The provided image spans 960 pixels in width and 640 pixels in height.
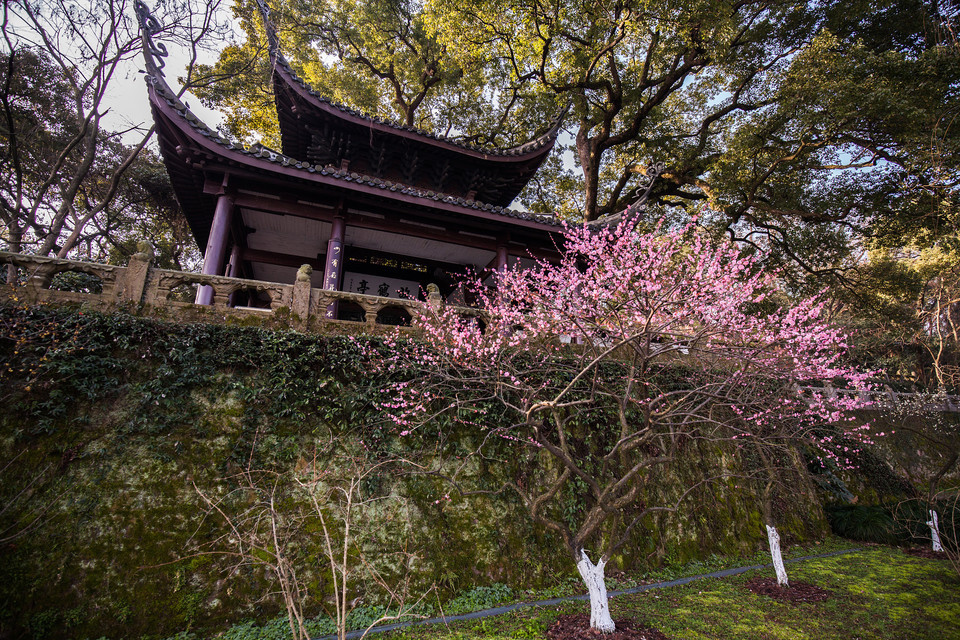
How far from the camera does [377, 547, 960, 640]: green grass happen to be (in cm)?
475

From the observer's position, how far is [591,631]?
4.52 metres

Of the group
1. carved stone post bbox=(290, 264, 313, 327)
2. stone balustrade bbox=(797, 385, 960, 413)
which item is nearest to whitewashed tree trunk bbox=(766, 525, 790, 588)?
carved stone post bbox=(290, 264, 313, 327)

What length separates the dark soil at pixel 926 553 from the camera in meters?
8.27

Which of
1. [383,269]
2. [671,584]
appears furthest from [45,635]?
[383,269]

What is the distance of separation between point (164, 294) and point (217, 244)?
6.16ft

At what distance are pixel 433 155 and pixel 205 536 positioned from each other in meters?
9.65

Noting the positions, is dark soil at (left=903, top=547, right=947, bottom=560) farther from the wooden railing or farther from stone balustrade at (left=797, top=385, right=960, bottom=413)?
the wooden railing

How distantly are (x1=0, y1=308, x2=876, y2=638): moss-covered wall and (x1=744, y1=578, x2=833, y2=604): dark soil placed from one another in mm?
2119

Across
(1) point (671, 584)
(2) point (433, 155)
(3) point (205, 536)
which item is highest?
(2) point (433, 155)

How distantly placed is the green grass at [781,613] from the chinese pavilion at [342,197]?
5.63 meters

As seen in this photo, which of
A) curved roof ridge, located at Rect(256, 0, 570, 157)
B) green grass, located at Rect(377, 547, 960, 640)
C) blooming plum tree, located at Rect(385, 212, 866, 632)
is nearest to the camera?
green grass, located at Rect(377, 547, 960, 640)

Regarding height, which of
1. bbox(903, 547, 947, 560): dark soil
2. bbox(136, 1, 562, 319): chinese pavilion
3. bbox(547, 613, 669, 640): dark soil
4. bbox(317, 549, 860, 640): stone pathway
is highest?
bbox(136, 1, 562, 319): chinese pavilion

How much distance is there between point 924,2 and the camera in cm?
1083

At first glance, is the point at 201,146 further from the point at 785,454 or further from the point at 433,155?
the point at 785,454
